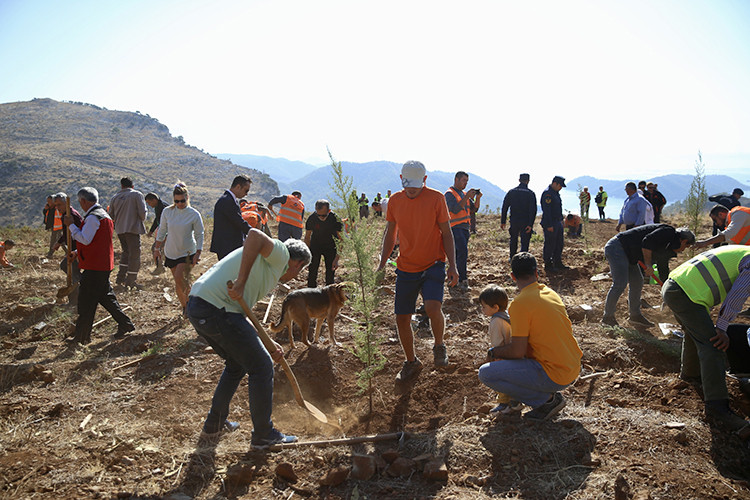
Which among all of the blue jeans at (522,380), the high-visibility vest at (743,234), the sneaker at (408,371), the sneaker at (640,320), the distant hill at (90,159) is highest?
the distant hill at (90,159)

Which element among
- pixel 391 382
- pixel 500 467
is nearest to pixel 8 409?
pixel 391 382

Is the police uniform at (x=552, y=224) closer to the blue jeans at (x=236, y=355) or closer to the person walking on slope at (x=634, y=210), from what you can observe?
the person walking on slope at (x=634, y=210)

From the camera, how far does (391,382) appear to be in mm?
4594

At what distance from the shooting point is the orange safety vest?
7.82 meters

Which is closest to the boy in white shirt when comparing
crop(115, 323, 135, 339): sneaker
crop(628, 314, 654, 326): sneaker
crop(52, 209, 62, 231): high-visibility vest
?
crop(628, 314, 654, 326): sneaker

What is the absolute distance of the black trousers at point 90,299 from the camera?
565 centimetres

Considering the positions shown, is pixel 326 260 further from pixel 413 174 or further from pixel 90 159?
pixel 90 159

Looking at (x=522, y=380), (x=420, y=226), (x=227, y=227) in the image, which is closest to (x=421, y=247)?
(x=420, y=226)

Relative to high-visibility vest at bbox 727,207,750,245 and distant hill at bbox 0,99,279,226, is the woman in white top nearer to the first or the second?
high-visibility vest at bbox 727,207,750,245

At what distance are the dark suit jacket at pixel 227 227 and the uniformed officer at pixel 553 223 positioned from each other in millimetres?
6006

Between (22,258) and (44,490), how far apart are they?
10910 mm

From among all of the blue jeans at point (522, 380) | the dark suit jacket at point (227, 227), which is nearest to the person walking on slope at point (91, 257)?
the dark suit jacket at point (227, 227)

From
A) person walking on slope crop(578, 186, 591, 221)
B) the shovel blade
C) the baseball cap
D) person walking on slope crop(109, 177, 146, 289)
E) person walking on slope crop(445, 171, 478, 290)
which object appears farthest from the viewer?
person walking on slope crop(578, 186, 591, 221)

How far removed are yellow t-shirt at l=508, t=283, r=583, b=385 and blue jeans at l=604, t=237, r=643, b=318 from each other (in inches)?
110
